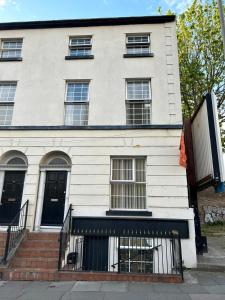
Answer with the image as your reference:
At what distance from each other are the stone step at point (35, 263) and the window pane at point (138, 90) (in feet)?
23.1

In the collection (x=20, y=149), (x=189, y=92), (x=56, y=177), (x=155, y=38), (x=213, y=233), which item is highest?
(x=189, y=92)

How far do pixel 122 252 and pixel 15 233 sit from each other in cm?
384

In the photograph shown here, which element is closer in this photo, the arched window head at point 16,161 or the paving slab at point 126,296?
the paving slab at point 126,296

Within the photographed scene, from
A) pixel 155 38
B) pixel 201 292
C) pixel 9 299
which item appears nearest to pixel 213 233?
pixel 201 292

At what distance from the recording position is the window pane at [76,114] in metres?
10.4

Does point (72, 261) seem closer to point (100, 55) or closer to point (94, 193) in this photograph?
point (94, 193)

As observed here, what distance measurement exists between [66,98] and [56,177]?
3573mm

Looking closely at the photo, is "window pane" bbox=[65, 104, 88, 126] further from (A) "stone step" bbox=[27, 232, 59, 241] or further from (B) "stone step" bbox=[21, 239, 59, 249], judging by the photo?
(B) "stone step" bbox=[21, 239, 59, 249]

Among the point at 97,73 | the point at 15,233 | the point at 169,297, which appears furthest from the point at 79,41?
the point at 169,297

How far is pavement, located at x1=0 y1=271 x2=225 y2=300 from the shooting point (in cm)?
536

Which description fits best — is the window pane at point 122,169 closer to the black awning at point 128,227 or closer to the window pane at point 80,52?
the black awning at point 128,227

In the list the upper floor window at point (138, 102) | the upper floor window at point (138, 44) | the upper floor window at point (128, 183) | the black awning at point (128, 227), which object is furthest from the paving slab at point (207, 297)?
the upper floor window at point (138, 44)

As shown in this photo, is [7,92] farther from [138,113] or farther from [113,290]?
[113,290]

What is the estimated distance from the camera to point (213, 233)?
631 inches
